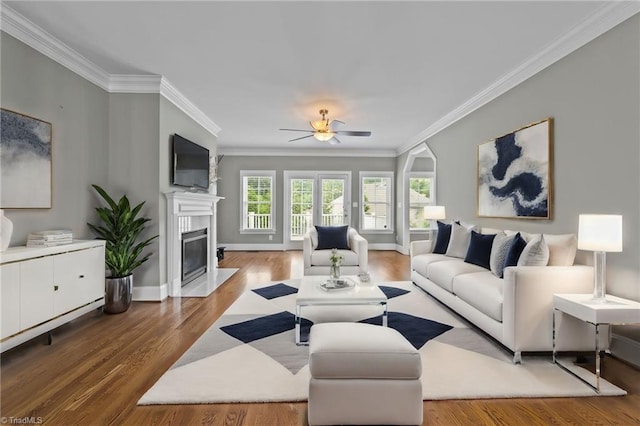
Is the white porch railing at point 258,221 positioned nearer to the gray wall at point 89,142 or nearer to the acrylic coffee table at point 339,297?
the gray wall at point 89,142

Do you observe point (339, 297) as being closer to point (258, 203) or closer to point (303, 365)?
point (303, 365)

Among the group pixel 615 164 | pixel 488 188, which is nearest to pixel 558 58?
pixel 615 164

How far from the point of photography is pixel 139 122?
13.4 ft

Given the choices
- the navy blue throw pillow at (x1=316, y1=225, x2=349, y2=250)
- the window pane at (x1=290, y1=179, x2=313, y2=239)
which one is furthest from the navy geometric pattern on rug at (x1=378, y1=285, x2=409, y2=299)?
the window pane at (x1=290, y1=179, x2=313, y2=239)

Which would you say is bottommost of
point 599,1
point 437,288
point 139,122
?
point 437,288

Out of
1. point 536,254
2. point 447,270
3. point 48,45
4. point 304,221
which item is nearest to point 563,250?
point 536,254

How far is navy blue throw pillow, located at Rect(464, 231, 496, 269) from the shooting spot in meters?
3.64

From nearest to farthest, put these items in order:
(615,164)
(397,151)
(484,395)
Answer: (484,395) → (615,164) → (397,151)

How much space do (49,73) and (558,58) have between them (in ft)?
16.5

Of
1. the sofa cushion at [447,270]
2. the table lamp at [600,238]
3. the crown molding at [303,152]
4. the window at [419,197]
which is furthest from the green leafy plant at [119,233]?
the window at [419,197]

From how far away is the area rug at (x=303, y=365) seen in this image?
204 cm

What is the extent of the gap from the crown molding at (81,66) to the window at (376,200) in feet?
16.7

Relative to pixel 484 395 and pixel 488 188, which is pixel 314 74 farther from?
pixel 484 395

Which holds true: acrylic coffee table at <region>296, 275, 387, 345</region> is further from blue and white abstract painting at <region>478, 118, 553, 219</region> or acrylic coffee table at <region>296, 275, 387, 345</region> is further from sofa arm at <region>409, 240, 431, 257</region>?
blue and white abstract painting at <region>478, 118, 553, 219</region>
